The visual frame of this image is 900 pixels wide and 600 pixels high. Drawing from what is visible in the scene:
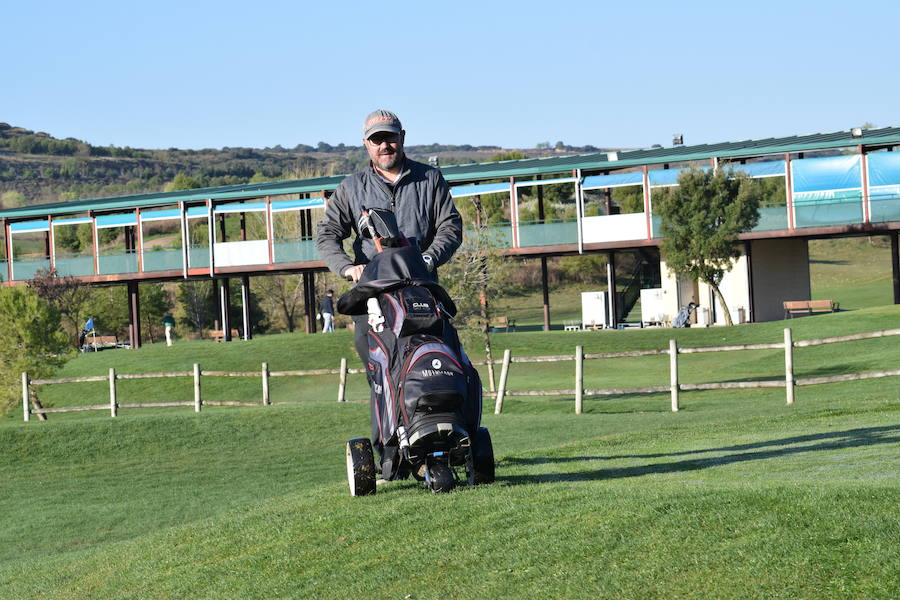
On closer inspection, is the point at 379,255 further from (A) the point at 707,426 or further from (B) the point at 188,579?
(A) the point at 707,426

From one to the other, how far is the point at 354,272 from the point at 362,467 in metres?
1.23

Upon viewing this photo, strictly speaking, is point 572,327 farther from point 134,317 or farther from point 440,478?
point 440,478

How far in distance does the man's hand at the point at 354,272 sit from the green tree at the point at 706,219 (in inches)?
1271

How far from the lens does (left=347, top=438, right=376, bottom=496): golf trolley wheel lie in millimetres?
7219

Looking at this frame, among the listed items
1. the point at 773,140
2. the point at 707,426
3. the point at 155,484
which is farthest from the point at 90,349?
the point at 707,426

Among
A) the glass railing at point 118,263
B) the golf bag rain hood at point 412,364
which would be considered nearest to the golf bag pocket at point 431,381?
the golf bag rain hood at point 412,364

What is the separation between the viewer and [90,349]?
52188mm

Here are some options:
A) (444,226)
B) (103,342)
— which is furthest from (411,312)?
(103,342)

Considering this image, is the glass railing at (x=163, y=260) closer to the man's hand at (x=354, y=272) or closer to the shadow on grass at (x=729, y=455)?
the shadow on grass at (x=729, y=455)

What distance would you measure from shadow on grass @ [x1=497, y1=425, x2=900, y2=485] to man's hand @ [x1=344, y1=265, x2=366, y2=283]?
168 centimetres

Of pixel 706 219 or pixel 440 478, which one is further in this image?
pixel 706 219

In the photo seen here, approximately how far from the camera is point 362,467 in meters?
7.21

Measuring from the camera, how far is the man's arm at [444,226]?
7.26m

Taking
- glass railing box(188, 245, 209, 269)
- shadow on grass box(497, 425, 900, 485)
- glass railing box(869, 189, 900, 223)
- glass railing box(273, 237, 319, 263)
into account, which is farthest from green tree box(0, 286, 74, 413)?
glass railing box(869, 189, 900, 223)
